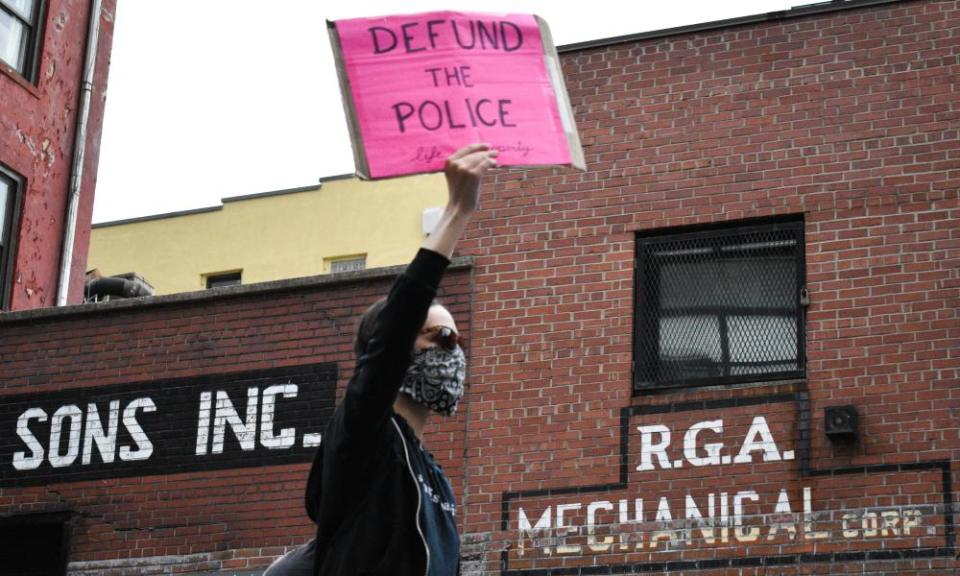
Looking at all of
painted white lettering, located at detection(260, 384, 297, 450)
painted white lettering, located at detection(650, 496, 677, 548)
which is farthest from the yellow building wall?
painted white lettering, located at detection(650, 496, 677, 548)

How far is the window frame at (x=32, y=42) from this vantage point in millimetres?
20703

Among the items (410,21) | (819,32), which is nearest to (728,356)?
(819,32)

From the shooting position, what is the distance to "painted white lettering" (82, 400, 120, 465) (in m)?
16.6

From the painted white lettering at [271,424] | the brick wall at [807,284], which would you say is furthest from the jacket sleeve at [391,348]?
the painted white lettering at [271,424]

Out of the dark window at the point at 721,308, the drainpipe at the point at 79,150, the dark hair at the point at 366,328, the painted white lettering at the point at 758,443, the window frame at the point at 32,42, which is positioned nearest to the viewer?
the dark hair at the point at 366,328

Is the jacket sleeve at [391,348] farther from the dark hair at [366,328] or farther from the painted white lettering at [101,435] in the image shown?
the painted white lettering at [101,435]

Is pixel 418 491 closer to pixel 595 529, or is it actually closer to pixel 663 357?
pixel 595 529

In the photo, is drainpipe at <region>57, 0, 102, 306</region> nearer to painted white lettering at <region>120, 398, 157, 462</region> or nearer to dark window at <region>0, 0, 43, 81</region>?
dark window at <region>0, 0, 43, 81</region>

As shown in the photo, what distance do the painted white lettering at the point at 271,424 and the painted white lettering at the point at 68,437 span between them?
2.07 meters

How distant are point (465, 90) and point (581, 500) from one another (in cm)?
971

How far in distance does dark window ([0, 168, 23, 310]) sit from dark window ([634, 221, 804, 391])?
854cm

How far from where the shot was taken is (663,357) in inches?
576

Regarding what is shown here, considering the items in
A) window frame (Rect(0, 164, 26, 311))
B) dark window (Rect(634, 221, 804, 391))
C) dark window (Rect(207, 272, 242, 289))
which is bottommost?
dark window (Rect(634, 221, 804, 391))

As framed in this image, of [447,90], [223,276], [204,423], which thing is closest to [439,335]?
[447,90]
